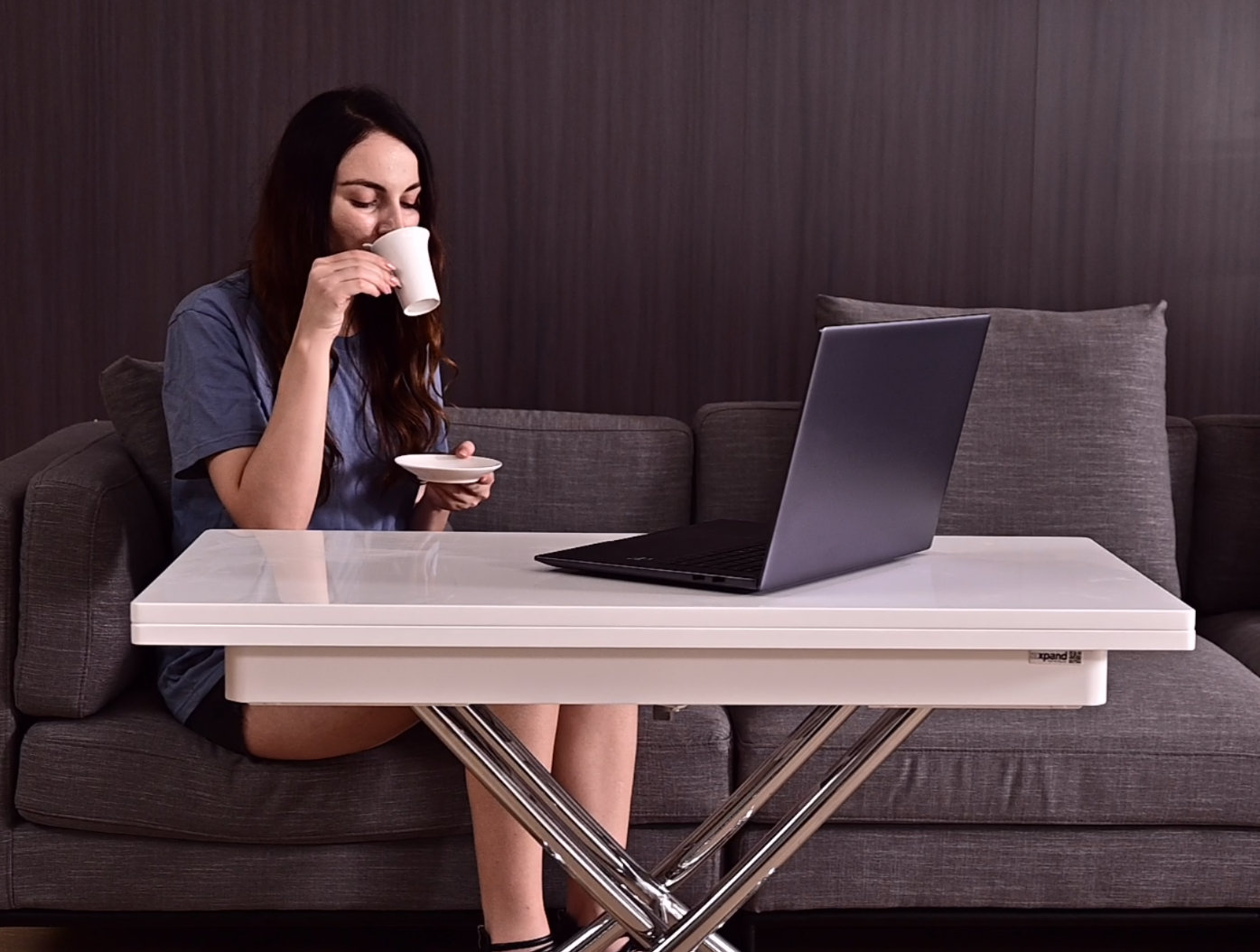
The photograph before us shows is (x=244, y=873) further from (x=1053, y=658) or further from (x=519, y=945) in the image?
(x=1053, y=658)

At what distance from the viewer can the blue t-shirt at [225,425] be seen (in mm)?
1974

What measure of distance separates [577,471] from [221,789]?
0.85 m

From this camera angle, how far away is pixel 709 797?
2.08 metres

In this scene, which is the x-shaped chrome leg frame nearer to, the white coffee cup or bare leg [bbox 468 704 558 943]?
bare leg [bbox 468 704 558 943]

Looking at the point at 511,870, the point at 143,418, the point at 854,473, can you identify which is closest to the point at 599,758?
the point at 511,870

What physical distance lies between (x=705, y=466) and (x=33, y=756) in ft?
3.91

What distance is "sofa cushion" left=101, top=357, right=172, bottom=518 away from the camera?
7.54 feet

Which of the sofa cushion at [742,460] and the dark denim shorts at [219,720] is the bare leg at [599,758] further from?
the sofa cushion at [742,460]

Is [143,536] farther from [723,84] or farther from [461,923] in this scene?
[723,84]

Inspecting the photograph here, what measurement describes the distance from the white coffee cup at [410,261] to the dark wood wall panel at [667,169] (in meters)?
1.50

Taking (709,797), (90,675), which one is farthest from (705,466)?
(90,675)

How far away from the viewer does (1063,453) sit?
259cm

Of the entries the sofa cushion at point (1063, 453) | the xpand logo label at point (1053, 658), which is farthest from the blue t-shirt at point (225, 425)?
the xpand logo label at point (1053, 658)

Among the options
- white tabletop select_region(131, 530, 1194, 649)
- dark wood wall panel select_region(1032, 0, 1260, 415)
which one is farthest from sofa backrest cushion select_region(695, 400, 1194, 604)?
white tabletop select_region(131, 530, 1194, 649)
